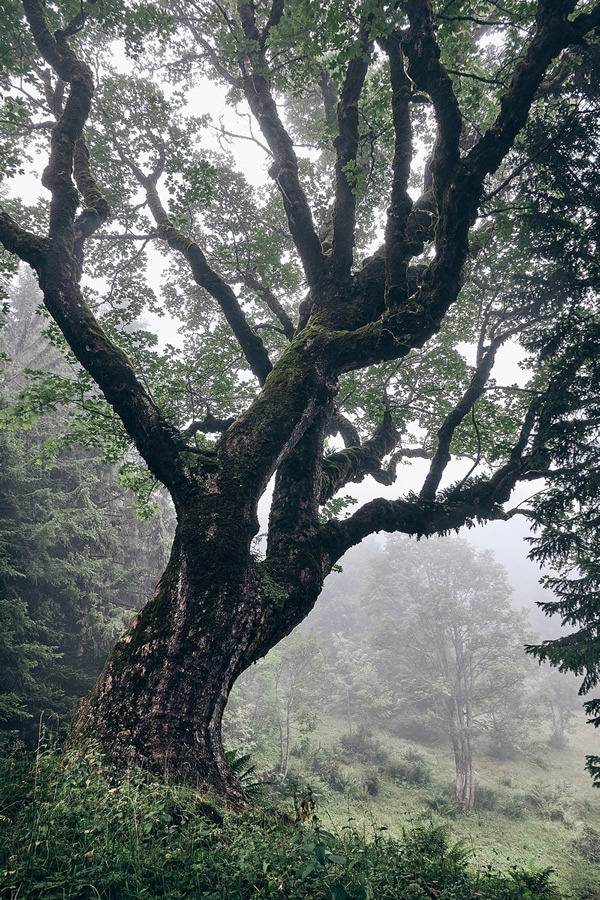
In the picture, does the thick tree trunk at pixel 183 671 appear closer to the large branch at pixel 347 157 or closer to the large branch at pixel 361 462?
the large branch at pixel 361 462

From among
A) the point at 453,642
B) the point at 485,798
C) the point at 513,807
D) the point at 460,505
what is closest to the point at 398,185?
the point at 460,505

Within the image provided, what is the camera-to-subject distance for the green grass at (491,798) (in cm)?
1349

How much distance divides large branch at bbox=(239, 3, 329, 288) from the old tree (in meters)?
0.04

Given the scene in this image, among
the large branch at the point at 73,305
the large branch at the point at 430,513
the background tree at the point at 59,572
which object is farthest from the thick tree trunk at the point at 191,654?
the background tree at the point at 59,572

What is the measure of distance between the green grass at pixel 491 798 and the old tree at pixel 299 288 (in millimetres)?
10987

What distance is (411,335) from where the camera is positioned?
5.69 m

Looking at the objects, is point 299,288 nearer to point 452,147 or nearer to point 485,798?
point 452,147

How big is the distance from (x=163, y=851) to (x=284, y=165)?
9517 millimetres

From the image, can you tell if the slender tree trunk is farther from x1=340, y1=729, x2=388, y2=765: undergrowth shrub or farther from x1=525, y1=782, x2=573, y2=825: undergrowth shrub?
x1=340, y1=729, x2=388, y2=765: undergrowth shrub

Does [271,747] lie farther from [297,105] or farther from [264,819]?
[297,105]

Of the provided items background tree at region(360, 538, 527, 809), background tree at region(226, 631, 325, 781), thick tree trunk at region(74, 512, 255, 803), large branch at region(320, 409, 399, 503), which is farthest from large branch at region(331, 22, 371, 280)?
background tree at region(360, 538, 527, 809)

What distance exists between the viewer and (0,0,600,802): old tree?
4387 millimetres

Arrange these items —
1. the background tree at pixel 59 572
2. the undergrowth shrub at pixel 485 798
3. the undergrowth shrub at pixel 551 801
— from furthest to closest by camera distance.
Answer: the undergrowth shrub at pixel 485 798 → the undergrowth shrub at pixel 551 801 → the background tree at pixel 59 572

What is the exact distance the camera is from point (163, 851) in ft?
7.52
